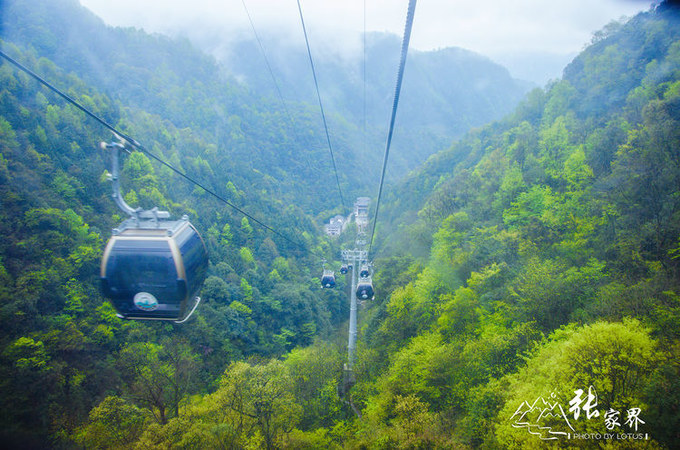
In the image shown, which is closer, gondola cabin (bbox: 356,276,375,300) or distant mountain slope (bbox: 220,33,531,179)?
gondola cabin (bbox: 356,276,375,300)

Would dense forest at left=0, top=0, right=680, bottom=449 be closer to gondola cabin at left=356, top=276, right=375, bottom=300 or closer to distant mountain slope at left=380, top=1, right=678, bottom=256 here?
distant mountain slope at left=380, top=1, right=678, bottom=256

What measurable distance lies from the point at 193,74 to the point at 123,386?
113 meters

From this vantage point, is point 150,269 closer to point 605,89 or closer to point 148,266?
point 148,266

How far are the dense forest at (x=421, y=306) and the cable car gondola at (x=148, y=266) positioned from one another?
6503 mm

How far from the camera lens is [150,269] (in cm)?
659

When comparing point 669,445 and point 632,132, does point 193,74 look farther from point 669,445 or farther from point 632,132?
point 669,445

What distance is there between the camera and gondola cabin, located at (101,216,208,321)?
6.52 meters

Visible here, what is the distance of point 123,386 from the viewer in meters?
20.9

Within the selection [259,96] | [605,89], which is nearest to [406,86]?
[259,96]

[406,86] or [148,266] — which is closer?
[148,266]

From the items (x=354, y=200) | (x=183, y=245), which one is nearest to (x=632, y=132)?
(x=183, y=245)

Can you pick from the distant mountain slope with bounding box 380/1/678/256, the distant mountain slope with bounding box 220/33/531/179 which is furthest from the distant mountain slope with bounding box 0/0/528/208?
the distant mountain slope with bounding box 380/1/678/256

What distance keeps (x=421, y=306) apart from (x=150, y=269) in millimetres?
16407

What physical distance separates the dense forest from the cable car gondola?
6.50 metres
